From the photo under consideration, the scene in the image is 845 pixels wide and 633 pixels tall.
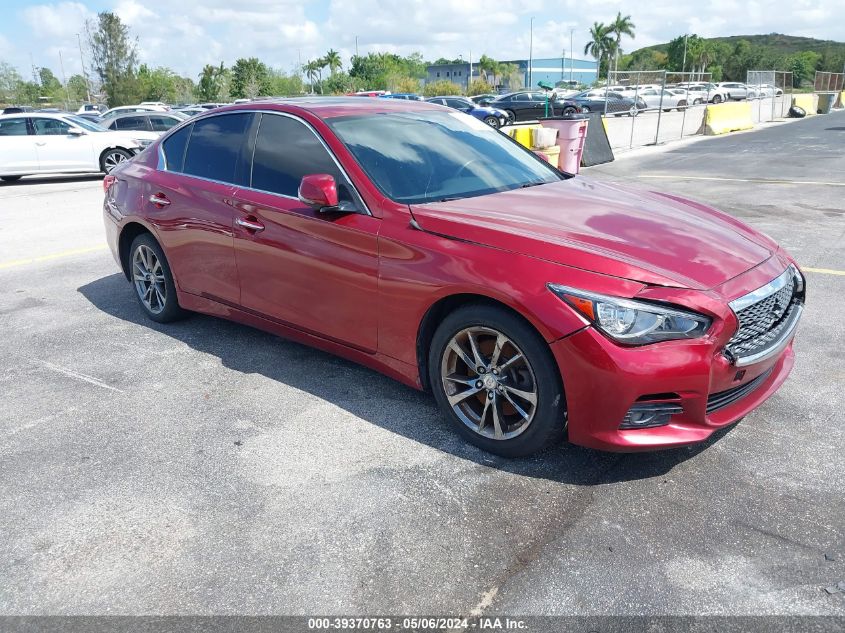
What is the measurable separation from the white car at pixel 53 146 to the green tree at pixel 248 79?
206 ft

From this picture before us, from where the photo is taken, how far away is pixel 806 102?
127 feet

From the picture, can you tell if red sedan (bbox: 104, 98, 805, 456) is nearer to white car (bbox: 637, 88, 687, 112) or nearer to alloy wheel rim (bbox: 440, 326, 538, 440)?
alloy wheel rim (bbox: 440, 326, 538, 440)

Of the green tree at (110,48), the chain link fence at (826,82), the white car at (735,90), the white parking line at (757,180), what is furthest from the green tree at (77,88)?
the white parking line at (757,180)

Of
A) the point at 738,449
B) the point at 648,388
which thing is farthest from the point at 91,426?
the point at 738,449

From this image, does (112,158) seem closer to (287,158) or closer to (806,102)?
(287,158)

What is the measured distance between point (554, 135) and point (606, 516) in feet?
38.6

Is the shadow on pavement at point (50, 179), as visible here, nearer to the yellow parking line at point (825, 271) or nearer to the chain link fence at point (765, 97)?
the yellow parking line at point (825, 271)

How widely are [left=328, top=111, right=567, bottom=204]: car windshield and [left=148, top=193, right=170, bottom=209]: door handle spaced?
155 cm

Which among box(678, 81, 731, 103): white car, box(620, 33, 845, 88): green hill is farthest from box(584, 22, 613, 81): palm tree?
box(678, 81, 731, 103): white car

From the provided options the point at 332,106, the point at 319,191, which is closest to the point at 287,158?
the point at 332,106

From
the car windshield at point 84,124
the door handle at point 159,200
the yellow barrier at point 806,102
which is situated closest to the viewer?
the door handle at point 159,200

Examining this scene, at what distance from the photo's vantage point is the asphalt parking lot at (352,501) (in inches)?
102

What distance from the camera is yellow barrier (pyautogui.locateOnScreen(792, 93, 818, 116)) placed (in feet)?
124

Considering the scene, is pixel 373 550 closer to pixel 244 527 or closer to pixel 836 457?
pixel 244 527
